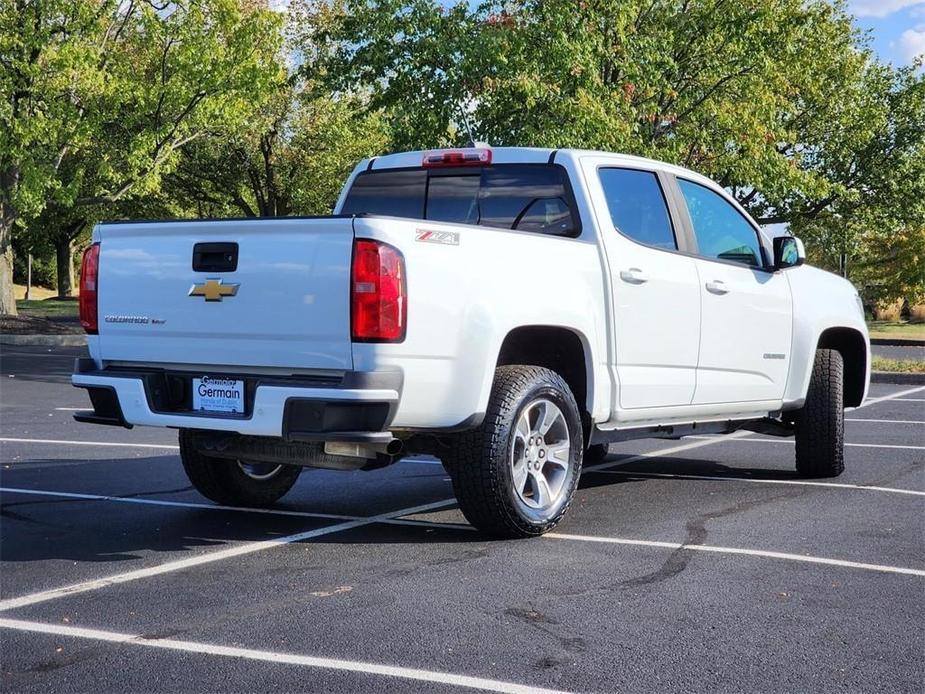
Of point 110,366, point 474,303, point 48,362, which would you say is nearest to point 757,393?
point 474,303

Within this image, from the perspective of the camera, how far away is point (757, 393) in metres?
8.15

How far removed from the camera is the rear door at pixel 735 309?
7660 mm

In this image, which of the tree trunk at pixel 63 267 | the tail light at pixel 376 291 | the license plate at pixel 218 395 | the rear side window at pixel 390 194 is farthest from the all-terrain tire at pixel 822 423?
the tree trunk at pixel 63 267

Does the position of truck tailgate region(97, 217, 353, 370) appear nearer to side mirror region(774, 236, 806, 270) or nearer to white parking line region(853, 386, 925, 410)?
side mirror region(774, 236, 806, 270)

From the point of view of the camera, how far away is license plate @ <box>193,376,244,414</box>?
5793mm

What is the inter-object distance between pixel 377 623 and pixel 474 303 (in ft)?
5.90

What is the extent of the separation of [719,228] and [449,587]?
3.84 metres

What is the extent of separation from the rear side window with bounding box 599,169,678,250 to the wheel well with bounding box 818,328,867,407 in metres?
2.32

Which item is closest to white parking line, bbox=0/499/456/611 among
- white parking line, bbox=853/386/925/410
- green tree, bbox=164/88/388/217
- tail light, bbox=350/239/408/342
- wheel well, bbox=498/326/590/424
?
wheel well, bbox=498/326/590/424

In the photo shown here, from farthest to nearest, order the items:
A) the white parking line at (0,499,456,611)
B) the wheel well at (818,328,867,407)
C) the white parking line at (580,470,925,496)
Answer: the wheel well at (818,328,867,407), the white parking line at (580,470,925,496), the white parking line at (0,499,456,611)

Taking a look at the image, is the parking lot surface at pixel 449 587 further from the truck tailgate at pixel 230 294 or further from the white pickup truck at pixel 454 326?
the truck tailgate at pixel 230 294

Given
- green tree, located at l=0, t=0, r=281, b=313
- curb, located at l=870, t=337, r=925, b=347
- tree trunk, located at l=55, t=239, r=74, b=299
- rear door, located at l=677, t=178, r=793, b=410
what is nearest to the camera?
rear door, located at l=677, t=178, r=793, b=410

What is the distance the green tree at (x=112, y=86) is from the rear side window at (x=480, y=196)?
19.3 m

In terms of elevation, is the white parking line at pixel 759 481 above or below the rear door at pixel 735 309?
below
